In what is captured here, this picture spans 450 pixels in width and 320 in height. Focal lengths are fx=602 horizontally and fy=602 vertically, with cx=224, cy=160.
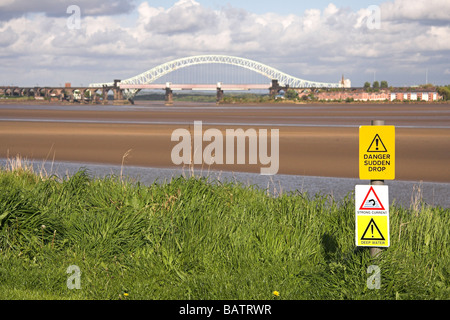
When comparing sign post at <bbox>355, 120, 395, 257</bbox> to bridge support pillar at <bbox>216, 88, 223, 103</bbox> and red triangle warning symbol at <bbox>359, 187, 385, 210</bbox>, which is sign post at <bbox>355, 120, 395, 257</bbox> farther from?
bridge support pillar at <bbox>216, 88, 223, 103</bbox>

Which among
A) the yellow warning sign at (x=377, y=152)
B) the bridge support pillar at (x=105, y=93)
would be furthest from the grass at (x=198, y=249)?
the bridge support pillar at (x=105, y=93)

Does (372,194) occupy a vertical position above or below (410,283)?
above

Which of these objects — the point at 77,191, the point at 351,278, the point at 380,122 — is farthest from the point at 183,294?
the point at 77,191

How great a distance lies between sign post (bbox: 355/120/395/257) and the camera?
5.77 meters

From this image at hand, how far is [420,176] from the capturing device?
19594 millimetres

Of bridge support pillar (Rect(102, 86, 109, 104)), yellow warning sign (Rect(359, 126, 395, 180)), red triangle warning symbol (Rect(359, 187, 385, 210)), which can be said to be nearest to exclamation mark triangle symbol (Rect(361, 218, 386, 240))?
red triangle warning symbol (Rect(359, 187, 385, 210))

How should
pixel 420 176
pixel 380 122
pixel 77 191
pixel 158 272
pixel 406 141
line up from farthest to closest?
pixel 406 141 < pixel 420 176 < pixel 77 191 < pixel 158 272 < pixel 380 122

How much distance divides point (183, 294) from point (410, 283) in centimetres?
245

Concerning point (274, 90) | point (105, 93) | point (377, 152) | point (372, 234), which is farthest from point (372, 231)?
point (105, 93)

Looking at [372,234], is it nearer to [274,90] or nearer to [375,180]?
[375,180]

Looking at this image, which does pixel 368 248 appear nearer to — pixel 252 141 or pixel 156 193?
pixel 156 193

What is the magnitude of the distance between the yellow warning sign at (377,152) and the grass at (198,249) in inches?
43.8

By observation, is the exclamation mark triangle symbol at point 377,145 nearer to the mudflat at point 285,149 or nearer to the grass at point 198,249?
the grass at point 198,249

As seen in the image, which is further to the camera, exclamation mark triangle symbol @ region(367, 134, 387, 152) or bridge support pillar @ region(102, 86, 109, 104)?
bridge support pillar @ region(102, 86, 109, 104)
